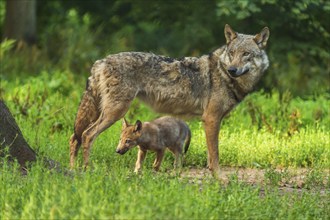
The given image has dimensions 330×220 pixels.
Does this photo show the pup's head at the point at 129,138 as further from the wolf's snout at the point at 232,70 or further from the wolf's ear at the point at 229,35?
the wolf's ear at the point at 229,35

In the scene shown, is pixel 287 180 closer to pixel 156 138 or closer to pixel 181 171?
pixel 181 171

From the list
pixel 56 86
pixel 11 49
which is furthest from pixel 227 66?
pixel 11 49

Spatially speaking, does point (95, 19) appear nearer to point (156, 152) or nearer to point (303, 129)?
point (303, 129)

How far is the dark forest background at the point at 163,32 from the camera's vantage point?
17.7 metres

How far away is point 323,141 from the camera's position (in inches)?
447

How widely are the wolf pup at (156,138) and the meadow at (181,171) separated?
238mm

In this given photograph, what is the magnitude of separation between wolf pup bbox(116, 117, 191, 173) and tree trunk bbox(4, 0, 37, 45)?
1064 centimetres

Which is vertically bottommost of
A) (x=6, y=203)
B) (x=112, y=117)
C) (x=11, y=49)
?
(x=11, y=49)

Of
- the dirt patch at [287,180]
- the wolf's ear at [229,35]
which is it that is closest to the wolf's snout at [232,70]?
the wolf's ear at [229,35]

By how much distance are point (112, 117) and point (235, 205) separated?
3.15 metres

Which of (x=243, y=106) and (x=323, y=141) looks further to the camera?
(x=243, y=106)

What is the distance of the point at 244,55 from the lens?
981 cm

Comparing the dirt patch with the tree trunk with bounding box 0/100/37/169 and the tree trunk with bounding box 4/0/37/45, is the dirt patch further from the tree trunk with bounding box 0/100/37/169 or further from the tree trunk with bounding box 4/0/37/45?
the tree trunk with bounding box 4/0/37/45

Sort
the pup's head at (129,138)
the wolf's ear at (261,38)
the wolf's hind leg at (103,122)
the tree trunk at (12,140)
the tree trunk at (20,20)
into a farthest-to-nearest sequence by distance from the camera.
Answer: the tree trunk at (20,20) < the wolf's ear at (261,38) < the pup's head at (129,138) < the wolf's hind leg at (103,122) < the tree trunk at (12,140)
